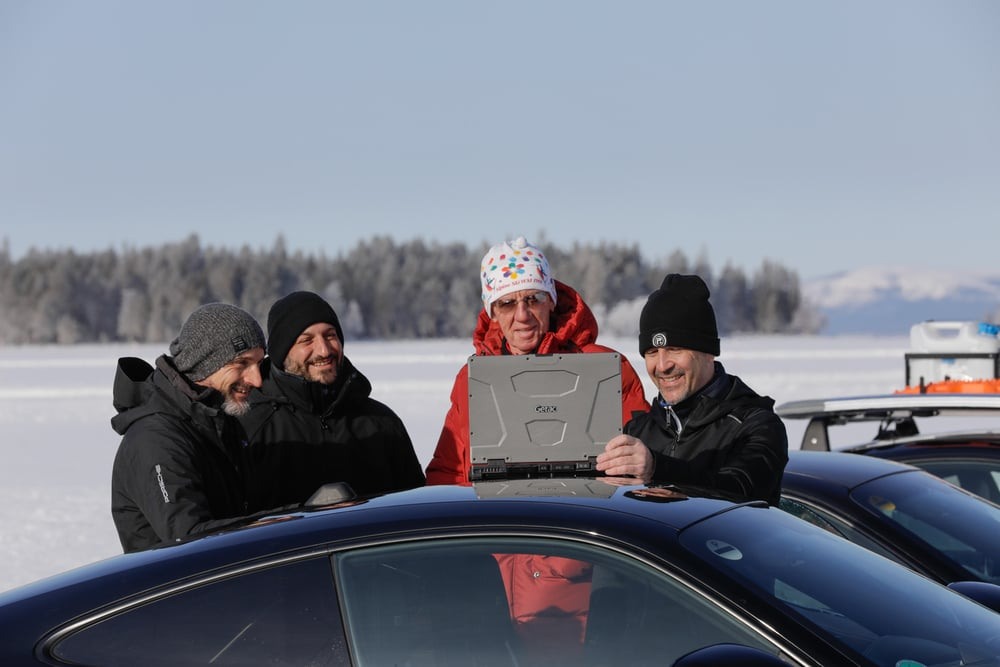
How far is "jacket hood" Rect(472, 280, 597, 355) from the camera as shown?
4.69 metres

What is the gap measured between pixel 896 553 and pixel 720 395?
979mm

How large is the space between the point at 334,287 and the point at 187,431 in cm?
13393

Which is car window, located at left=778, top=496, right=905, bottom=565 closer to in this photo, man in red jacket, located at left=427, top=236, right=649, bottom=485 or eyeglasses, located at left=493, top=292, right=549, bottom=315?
man in red jacket, located at left=427, top=236, right=649, bottom=485

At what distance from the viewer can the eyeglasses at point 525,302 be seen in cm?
464

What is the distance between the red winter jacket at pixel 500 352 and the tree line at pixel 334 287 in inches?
4772

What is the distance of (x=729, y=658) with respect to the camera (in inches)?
95.0

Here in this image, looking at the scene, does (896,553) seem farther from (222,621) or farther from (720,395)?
(222,621)

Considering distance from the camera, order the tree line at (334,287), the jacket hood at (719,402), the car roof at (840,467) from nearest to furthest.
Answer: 1. the jacket hood at (719,402)
2. the car roof at (840,467)
3. the tree line at (334,287)

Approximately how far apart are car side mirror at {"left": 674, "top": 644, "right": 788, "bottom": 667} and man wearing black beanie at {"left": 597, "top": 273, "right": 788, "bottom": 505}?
3.56ft

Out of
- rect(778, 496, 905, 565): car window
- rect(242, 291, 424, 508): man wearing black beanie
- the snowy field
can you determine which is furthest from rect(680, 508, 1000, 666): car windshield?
the snowy field

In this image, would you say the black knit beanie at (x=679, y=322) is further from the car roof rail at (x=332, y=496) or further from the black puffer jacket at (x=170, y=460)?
the black puffer jacket at (x=170, y=460)

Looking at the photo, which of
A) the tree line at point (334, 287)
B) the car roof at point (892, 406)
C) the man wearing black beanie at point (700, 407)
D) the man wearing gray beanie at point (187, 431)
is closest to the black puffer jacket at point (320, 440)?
the man wearing gray beanie at point (187, 431)

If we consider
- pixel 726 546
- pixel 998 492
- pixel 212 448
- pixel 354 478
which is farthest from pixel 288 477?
pixel 998 492

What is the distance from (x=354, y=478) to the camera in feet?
15.5
